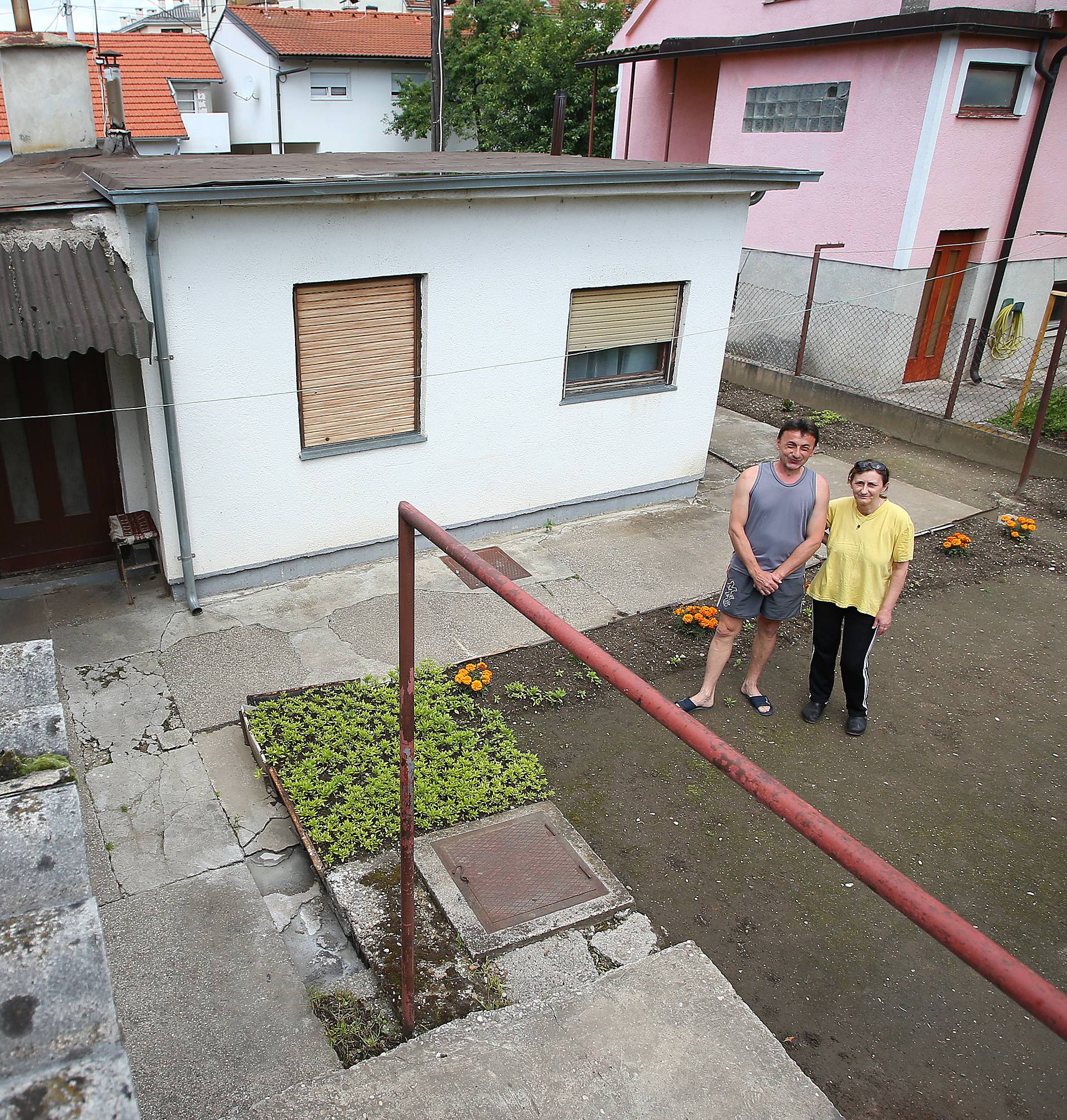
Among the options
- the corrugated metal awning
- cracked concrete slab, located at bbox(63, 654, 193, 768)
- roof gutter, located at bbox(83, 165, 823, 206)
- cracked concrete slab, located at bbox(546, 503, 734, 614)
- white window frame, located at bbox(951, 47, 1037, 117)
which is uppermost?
white window frame, located at bbox(951, 47, 1037, 117)

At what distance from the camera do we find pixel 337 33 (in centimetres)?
3036

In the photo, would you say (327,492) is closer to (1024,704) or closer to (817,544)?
(817,544)

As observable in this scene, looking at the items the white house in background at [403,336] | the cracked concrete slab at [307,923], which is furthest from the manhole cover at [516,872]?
the white house in background at [403,336]

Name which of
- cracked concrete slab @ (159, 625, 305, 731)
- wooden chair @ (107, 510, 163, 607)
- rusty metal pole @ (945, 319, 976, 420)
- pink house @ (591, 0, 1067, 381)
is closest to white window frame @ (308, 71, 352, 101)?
pink house @ (591, 0, 1067, 381)

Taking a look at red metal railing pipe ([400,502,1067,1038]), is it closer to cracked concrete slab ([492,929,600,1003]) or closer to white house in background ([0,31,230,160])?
cracked concrete slab ([492,929,600,1003])

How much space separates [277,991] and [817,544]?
11.8 feet

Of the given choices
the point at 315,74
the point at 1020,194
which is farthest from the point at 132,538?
the point at 315,74

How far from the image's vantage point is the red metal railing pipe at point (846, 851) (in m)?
1.43

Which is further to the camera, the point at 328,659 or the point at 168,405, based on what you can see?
the point at 328,659

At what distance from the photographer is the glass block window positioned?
12250 mm

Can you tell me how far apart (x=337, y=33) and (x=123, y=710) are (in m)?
31.7

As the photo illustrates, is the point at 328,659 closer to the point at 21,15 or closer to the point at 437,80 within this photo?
the point at 21,15

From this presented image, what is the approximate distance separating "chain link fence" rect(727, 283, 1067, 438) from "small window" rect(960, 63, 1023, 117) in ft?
8.87

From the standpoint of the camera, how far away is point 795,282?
13.2 m
